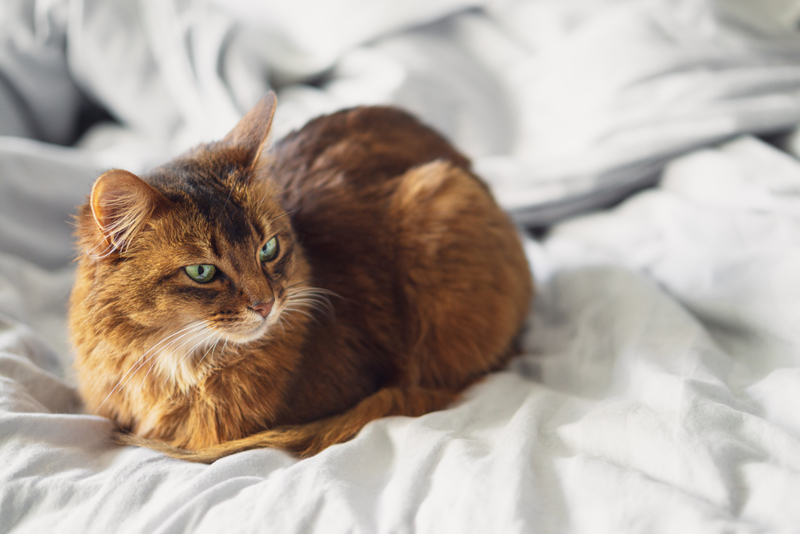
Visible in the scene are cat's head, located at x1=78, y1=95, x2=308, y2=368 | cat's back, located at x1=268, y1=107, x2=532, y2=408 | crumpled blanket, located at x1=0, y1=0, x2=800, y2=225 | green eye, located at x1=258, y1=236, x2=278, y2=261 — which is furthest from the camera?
crumpled blanket, located at x1=0, y1=0, x2=800, y2=225

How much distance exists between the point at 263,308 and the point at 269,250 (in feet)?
0.46

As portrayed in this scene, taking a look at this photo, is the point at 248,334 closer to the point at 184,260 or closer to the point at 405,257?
the point at 184,260

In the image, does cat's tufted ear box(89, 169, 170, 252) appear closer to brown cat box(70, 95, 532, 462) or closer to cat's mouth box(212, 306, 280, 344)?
brown cat box(70, 95, 532, 462)

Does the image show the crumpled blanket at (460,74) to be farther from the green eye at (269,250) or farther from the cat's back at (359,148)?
the green eye at (269,250)

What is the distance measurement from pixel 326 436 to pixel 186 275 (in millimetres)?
440

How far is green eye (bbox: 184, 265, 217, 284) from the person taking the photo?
106 centimetres

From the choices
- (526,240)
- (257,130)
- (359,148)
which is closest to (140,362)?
(257,130)

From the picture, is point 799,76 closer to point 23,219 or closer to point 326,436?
point 326,436

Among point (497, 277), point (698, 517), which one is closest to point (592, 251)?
point (497, 277)

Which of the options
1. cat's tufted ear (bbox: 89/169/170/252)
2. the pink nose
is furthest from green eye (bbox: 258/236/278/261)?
cat's tufted ear (bbox: 89/169/170/252)

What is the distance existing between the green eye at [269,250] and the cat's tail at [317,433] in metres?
0.37

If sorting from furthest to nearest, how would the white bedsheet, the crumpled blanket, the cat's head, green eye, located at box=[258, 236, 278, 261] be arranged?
the crumpled blanket < green eye, located at box=[258, 236, 278, 261] < the cat's head < the white bedsheet

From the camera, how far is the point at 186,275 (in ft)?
3.47

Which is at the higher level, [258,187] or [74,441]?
Result: [258,187]
